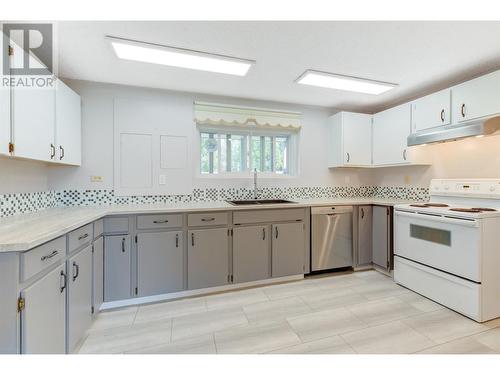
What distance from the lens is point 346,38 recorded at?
69.2 inches

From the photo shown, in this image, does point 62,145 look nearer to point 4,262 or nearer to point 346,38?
point 4,262

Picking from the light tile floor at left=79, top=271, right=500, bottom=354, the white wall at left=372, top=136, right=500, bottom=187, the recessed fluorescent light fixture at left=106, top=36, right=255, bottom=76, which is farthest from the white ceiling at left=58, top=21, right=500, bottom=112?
the light tile floor at left=79, top=271, right=500, bottom=354

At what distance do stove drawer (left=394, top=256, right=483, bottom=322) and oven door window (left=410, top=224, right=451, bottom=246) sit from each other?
29 cm

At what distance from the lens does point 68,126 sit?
2180 mm

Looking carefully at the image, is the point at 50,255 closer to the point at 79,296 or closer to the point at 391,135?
the point at 79,296

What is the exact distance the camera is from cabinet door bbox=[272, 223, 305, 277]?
104 inches

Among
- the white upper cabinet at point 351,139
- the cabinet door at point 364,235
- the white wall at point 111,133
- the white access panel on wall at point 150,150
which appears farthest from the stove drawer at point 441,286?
the white access panel on wall at point 150,150

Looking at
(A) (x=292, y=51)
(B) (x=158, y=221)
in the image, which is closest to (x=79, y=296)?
(B) (x=158, y=221)

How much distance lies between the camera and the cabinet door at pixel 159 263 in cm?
218

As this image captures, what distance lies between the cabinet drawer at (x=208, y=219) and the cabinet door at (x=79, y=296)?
866 mm
